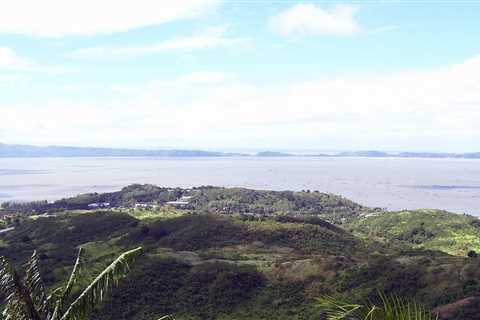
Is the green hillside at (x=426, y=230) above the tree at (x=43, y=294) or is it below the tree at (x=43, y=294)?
below

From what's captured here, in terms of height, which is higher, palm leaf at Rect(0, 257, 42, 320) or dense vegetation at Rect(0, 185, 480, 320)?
palm leaf at Rect(0, 257, 42, 320)

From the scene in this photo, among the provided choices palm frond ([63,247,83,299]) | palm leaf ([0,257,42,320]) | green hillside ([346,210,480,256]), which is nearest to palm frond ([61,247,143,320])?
Result: palm frond ([63,247,83,299])

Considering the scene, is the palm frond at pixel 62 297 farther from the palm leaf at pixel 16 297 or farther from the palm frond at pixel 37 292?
the palm leaf at pixel 16 297

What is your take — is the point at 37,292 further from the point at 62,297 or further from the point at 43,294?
the point at 62,297

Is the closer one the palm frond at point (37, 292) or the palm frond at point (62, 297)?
the palm frond at point (62, 297)

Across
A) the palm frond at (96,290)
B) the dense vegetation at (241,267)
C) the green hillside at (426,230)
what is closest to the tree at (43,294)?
the palm frond at (96,290)

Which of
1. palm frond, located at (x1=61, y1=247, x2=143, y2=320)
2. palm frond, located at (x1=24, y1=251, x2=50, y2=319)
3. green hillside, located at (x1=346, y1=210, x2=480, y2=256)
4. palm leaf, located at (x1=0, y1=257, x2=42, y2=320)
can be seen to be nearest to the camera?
palm leaf, located at (x1=0, y1=257, x2=42, y2=320)

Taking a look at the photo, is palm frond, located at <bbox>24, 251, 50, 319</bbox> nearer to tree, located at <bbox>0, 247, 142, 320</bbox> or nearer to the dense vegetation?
tree, located at <bbox>0, 247, 142, 320</bbox>
